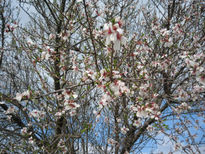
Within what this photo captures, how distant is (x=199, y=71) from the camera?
152 cm

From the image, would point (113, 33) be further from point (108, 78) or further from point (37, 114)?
point (37, 114)

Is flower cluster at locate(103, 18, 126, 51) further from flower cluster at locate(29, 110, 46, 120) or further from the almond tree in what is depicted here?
flower cluster at locate(29, 110, 46, 120)

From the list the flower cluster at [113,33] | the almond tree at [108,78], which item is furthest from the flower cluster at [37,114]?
the flower cluster at [113,33]

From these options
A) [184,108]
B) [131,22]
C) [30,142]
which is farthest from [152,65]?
[30,142]

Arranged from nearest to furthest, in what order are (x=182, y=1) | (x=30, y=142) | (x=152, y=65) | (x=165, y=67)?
1. (x=165, y=67)
2. (x=152, y=65)
3. (x=30, y=142)
4. (x=182, y=1)

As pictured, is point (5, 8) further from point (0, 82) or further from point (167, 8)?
point (167, 8)

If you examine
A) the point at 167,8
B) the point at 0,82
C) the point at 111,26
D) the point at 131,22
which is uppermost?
the point at 131,22

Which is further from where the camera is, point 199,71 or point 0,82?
point 0,82

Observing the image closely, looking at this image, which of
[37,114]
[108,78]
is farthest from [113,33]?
[37,114]

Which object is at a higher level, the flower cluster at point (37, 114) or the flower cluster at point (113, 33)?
the flower cluster at point (37, 114)

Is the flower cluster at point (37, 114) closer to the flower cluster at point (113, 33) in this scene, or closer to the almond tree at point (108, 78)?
the almond tree at point (108, 78)

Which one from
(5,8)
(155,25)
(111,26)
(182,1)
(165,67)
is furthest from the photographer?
(5,8)

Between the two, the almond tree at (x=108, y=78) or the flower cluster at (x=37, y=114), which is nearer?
the almond tree at (x=108, y=78)

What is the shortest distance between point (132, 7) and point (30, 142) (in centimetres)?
522
